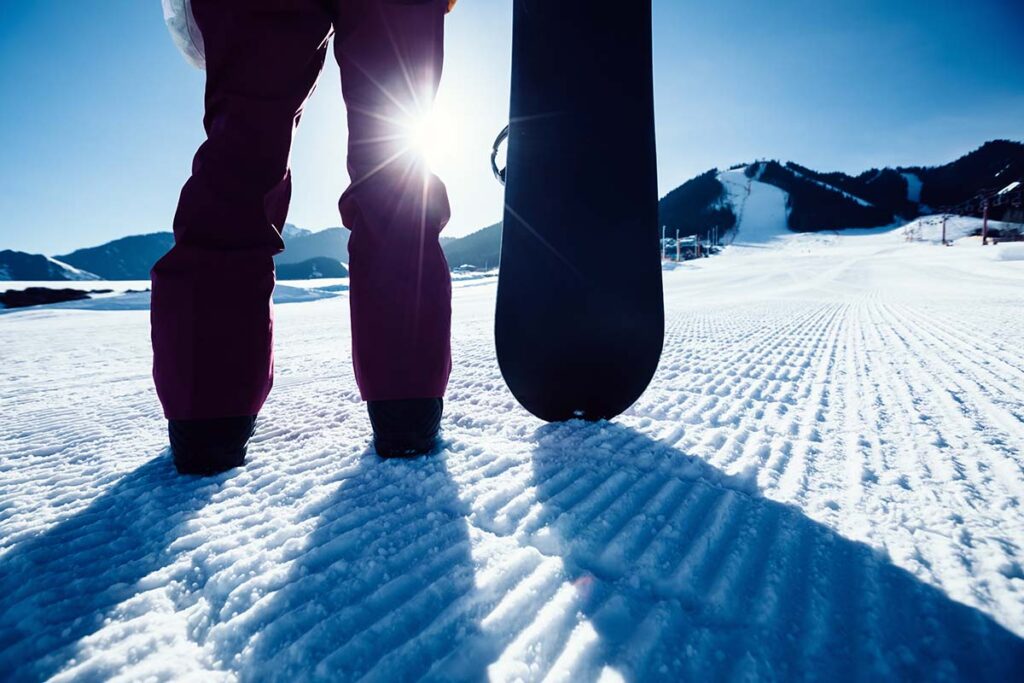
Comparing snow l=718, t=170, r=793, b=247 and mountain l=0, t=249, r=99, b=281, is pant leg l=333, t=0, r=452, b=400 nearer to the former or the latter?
snow l=718, t=170, r=793, b=247

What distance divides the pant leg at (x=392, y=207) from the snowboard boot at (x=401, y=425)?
0.05ft

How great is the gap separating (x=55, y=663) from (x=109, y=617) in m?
0.05

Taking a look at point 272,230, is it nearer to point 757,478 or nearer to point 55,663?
point 55,663

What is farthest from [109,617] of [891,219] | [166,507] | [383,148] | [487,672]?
[891,219]

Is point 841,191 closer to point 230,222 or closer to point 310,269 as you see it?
point 310,269

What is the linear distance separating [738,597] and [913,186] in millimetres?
66390

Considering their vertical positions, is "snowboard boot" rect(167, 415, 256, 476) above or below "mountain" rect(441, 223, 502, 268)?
below

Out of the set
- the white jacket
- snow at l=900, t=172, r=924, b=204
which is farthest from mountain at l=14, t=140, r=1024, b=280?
the white jacket

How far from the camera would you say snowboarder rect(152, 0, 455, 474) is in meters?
0.61

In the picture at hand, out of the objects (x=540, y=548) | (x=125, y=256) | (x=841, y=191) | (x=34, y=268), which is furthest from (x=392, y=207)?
(x=125, y=256)

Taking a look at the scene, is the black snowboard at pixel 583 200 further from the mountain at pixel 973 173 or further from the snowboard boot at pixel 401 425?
the mountain at pixel 973 173

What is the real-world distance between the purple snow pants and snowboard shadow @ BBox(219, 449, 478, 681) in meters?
0.19

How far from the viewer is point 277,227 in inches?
29.0

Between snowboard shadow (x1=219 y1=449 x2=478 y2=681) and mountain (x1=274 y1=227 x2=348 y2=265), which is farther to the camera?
mountain (x1=274 y1=227 x2=348 y2=265)
